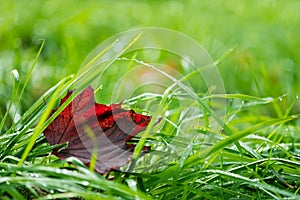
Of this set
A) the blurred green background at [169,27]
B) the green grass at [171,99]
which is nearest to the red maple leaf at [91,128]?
the green grass at [171,99]

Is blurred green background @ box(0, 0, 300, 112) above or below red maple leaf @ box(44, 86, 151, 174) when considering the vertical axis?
below

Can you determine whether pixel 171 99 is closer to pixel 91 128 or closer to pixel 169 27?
pixel 91 128

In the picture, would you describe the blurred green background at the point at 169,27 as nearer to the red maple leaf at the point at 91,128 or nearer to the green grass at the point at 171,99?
the green grass at the point at 171,99

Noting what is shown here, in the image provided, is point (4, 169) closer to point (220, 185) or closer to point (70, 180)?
point (70, 180)

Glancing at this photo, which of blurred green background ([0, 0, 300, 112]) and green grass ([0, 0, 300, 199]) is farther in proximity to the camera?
blurred green background ([0, 0, 300, 112])

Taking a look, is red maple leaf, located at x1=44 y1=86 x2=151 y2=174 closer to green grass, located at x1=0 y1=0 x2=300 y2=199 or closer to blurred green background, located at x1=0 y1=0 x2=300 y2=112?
green grass, located at x1=0 y1=0 x2=300 y2=199

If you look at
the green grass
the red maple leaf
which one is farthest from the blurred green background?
the red maple leaf

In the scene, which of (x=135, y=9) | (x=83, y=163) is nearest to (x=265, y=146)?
(x=83, y=163)
